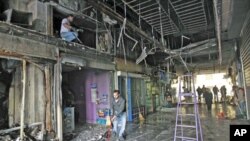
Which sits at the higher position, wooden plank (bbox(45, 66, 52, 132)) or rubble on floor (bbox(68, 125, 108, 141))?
wooden plank (bbox(45, 66, 52, 132))

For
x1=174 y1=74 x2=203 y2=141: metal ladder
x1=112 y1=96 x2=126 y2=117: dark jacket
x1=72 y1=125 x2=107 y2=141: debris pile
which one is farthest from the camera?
x1=72 y1=125 x2=107 y2=141: debris pile

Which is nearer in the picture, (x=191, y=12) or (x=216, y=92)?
(x=191, y=12)

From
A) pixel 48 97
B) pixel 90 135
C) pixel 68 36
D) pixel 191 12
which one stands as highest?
pixel 191 12

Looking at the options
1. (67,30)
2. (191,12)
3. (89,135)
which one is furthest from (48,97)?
(191,12)

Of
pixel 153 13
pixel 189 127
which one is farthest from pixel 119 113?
pixel 153 13

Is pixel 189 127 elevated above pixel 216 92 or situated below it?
below

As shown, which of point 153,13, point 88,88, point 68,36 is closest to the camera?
point 153,13

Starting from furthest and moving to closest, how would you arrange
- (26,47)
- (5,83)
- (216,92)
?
(216,92) → (5,83) → (26,47)

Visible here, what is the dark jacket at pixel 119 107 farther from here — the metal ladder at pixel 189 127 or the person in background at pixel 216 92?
the person in background at pixel 216 92

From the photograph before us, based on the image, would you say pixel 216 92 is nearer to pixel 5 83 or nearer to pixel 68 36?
pixel 68 36

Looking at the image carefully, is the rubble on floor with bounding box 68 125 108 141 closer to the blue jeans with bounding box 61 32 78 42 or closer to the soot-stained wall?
the soot-stained wall

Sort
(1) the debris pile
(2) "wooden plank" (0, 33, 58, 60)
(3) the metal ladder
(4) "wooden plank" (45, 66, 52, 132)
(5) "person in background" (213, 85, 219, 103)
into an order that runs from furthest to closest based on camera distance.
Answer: (5) "person in background" (213, 85, 219, 103) → (1) the debris pile → (4) "wooden plank" (45, 66, 52, 132) → (3) the metal ladder → (2) "wooden plank" (0, 33, 58, 60)

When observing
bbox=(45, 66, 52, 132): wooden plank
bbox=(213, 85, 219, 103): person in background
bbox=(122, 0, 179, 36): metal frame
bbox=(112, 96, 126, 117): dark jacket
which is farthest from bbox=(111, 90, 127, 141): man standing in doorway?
bbox=(213, 85, 219, 103): person in background

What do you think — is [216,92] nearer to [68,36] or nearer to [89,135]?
[89,135]
